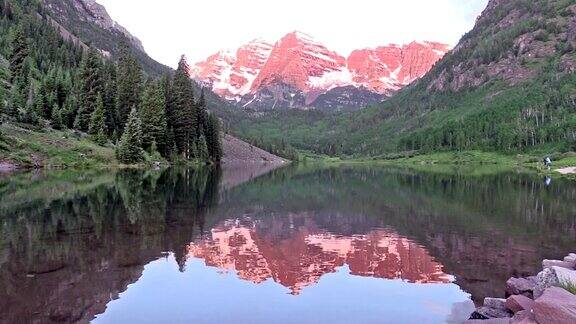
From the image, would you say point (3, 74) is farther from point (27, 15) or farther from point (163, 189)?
point (163, 189)

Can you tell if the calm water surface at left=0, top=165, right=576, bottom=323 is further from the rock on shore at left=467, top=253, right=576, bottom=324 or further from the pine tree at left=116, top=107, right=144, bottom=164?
the pine tree at left=116, top=107, right=144, bottom=164

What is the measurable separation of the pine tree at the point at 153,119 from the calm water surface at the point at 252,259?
68.4 m

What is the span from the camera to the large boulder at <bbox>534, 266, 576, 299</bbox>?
49.8 ft

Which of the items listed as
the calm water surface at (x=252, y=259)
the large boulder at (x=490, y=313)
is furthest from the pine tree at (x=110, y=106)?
the large boulder at (x=490, y=313)

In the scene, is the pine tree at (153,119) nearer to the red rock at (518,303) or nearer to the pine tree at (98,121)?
the pine tree at (98,121)

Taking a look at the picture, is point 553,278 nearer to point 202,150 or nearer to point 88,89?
point 88,89

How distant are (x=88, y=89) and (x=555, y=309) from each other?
395 feet

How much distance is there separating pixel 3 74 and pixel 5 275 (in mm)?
131610

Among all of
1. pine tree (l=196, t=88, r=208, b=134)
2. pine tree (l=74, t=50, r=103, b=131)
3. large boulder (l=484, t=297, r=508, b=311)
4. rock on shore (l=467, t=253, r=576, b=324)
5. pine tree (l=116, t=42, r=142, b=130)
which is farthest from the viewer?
pine tree (l=196, t=88, r=208, b=134)

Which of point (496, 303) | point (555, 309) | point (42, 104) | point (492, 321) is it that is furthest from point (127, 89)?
point (555, 309)

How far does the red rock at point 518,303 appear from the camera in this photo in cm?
1444

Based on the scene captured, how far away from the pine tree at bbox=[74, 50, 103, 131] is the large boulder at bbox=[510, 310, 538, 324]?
360 ft

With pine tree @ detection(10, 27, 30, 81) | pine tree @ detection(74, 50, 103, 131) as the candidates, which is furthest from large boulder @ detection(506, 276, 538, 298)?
pine tree @ detection(10, 27, 30, 81)

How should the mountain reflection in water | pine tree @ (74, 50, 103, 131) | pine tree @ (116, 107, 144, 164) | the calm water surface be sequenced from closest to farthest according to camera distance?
the calm water surface < the mountain reflection in water < pine tree @ (116, 107, 144, 164) < pine tree @ (74, 50, 103, 131)
